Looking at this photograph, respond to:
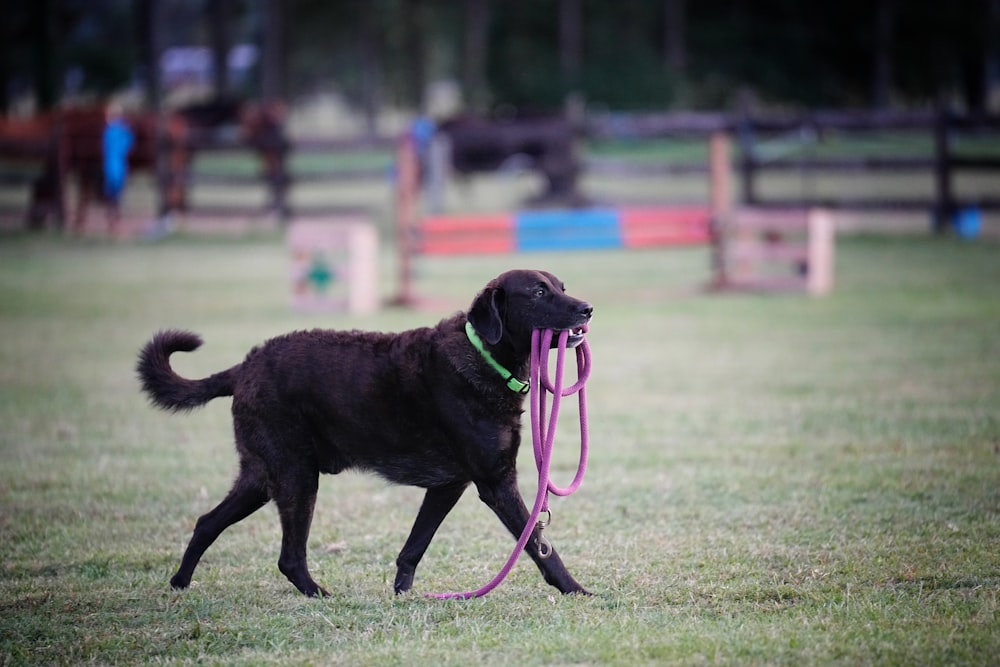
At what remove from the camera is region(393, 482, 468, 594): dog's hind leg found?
4.89 m

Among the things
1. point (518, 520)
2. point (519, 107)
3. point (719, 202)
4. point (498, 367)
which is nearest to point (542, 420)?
point (498, 367)

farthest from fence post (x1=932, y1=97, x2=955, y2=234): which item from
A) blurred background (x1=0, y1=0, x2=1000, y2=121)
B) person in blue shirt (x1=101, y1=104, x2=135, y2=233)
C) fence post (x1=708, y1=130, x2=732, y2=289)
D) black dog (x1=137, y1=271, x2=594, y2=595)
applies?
blurred background (x1=0, y1=0, x2=1000, y2=121)

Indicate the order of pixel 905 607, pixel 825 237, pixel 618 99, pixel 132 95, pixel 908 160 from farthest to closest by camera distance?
1. pixel 132 95
2. pixel 618 99
3. pixel 908 160
4. pixel 825 237
5. pixel 905 607

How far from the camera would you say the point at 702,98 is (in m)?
55.5

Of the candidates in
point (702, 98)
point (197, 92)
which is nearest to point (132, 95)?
point (197, 92)

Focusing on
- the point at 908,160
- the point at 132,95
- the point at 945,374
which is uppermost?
the point at 132,95

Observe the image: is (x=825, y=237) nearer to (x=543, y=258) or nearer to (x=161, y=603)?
(x=543, y=258)

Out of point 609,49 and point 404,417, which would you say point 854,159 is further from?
point 609,49

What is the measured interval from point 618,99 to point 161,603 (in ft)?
151

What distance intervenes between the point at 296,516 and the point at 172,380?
84 cm

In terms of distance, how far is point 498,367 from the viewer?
15.6 feet

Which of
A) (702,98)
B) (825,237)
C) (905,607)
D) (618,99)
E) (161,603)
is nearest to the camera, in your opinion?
(905,607)

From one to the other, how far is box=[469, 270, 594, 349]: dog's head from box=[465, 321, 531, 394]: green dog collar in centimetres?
4

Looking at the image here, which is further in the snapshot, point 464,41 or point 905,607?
point 464,41
